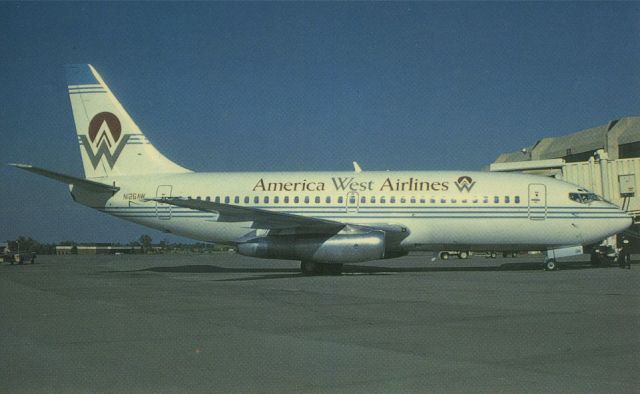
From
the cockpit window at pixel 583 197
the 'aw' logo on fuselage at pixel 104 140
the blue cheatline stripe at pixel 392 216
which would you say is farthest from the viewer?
the 'aw' logo on fuselage at pixel 104 140

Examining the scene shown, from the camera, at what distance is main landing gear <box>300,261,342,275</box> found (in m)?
21.7

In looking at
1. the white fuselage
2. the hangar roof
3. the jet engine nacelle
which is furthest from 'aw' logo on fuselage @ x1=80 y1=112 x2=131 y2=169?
the hangar roof

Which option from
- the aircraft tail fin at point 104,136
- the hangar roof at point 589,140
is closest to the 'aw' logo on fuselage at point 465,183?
the aircraft tail fin at point 104,136

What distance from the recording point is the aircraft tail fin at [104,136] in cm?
2469

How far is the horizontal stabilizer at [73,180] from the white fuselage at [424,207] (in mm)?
681

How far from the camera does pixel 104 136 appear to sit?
24734 millimetres

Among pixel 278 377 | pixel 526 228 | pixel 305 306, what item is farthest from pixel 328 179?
pixel 278 377

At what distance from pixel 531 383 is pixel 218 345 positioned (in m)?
3.62

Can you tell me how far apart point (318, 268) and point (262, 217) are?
129 inches

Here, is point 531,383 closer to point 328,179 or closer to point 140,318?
point 140,318

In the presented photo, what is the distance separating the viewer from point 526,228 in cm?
2142

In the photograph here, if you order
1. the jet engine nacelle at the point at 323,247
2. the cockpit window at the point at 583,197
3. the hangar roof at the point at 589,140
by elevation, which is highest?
the hangar roof at the point at 589,140

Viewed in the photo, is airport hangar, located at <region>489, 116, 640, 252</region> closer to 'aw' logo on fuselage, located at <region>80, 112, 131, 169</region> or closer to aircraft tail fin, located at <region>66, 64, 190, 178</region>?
aircraft tail fin, located at <region>66, 64, 190, 178</region>

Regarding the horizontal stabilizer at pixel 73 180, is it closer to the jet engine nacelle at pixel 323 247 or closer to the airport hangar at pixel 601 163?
the jet engine nacelle at pixel 323 247
